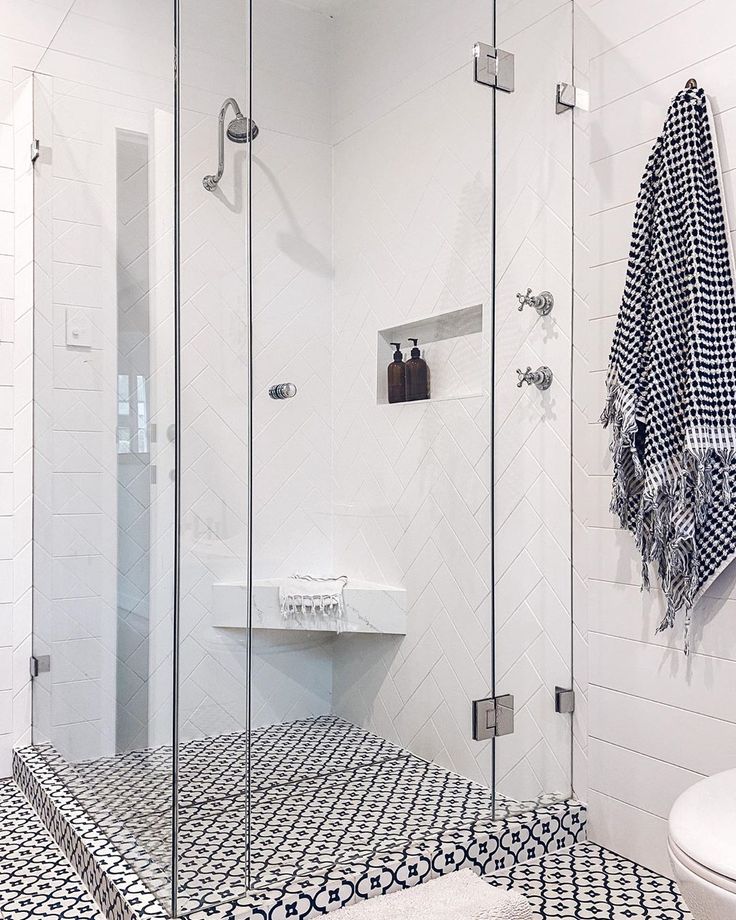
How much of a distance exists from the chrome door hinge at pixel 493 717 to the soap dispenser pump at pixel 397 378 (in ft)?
2.40

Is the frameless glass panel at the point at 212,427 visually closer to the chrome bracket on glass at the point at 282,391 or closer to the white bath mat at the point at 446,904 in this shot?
the chrome bracket on glass at the point at 282,391

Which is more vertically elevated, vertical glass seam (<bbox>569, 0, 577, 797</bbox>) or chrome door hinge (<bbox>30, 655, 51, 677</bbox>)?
vertical glass seam (<bbox>569, 0, 577, 797</bbox>)

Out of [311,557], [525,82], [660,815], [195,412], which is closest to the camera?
[195,412]

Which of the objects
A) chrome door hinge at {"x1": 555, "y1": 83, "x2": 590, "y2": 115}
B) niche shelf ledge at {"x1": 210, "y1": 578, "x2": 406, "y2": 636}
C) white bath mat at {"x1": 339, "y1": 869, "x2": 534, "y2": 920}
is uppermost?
chrome door hinge at {"x1": 555, "y1": 83, "x2": 590, "y2": 115}

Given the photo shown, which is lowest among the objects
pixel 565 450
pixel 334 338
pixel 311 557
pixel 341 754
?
pixel 341 754

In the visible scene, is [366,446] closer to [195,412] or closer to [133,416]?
[195,412]

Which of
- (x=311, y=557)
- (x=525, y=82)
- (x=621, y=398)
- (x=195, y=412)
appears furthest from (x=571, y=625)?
(x=525, y=82)

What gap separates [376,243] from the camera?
5.87ft

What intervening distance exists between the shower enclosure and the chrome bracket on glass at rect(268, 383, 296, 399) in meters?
0.01

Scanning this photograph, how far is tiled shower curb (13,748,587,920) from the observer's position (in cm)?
156

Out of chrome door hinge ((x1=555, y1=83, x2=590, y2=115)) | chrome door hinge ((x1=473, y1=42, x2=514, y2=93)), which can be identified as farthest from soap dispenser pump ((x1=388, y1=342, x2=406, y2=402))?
chrome door hinge ((x1=555, y1=83, x2=590, y2=115))

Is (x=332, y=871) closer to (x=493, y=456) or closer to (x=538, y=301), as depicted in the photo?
(x=493, y=456)

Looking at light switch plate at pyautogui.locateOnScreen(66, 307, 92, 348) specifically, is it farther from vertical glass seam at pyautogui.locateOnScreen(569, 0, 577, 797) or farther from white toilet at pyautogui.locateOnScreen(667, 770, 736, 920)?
white toilet at pyautogui.locateOnScreen(667, 770, 736, 920)

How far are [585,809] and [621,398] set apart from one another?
1006 mm
